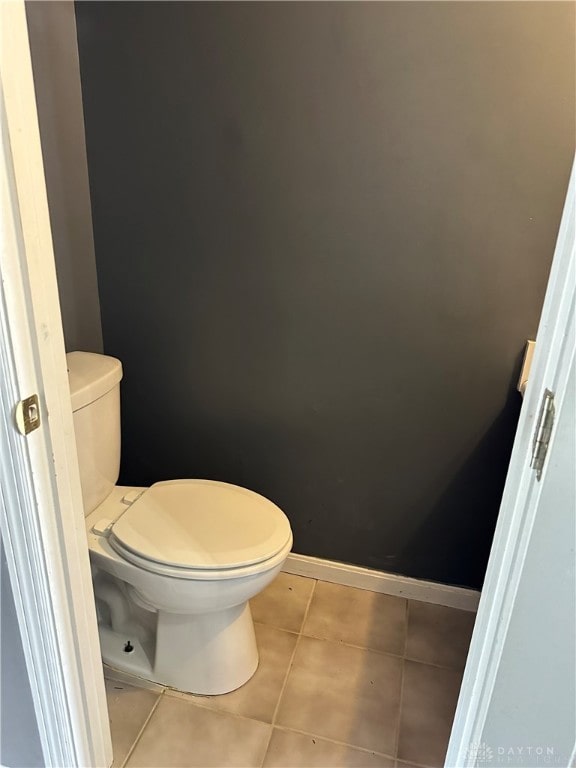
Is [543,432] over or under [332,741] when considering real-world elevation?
over

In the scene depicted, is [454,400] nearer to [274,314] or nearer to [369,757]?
[274,314]

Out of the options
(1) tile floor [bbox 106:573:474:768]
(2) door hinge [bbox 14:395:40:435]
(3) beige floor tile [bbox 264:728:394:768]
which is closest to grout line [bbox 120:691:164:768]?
(1) tile floor [bbox 106:573:474:768]

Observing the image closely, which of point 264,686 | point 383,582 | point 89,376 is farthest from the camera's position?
point 383,582

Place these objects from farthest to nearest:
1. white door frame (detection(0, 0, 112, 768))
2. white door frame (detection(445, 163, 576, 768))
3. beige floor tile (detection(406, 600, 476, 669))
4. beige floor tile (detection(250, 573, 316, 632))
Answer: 1. beige floor tile (detection(250, 573, 316, 632))
2. beige floor tile (detection(406, 600, 476, 669))
3. white door frame (detection(0, 0, 112, 768))
4. white door frame (detection(445, 163, 576, 768))

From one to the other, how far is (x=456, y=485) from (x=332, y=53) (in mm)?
1197

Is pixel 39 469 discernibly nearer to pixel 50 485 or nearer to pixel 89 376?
pixel 50 485

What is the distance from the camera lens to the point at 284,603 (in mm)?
1848

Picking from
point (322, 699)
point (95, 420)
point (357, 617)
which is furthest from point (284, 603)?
point (95, 420)

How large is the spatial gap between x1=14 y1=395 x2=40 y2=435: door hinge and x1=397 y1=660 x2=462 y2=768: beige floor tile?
1.15 meters

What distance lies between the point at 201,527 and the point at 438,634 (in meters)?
0.82

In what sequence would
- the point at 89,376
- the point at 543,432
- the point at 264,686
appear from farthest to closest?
the point at 264,686
the point at 89,376
the point at 543,432

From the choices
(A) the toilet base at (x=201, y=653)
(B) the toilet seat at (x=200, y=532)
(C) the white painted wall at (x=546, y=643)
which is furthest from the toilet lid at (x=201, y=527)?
(C) the white painted wall at (x=546, y=643)

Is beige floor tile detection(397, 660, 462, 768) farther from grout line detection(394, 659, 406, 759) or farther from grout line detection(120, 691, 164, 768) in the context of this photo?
grout line detection(120, 691, 164, 768)

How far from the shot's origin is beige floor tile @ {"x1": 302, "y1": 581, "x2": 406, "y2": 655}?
1717 millimetres
